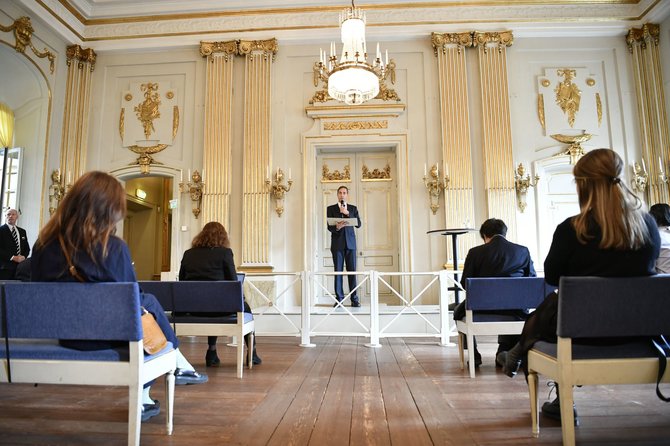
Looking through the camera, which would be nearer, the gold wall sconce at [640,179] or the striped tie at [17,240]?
the striped tie at [17,240]

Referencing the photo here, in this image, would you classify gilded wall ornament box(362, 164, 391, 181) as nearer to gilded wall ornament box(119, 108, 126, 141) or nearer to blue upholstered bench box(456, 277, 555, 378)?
gilded wall ornament box(119, 108, 126, 141)

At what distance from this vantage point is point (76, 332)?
70.1 inches

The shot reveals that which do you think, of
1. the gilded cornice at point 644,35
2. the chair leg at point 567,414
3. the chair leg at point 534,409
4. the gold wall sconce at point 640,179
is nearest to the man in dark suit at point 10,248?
the chair leg at point 534,409

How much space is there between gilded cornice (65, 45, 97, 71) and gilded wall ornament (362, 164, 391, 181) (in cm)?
532

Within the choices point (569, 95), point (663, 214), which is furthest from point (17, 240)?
point (569, 95)

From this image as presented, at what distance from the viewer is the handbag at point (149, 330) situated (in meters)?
1.80

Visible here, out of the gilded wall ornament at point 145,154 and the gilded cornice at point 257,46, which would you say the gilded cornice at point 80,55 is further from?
the gilded cornice at point 257,46

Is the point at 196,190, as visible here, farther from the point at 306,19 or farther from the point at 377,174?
the point at 306,19

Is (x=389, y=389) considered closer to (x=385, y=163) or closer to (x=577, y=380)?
(x=577, y=380)

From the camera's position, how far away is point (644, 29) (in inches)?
287

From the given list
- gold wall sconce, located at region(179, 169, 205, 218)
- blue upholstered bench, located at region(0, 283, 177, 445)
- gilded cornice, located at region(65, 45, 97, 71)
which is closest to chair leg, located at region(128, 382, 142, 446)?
blue upholstered bench, located at region(0, 283, 177, 445)

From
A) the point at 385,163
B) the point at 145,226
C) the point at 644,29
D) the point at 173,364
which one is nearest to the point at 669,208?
the point at 173,364

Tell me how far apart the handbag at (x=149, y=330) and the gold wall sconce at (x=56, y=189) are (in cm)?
647

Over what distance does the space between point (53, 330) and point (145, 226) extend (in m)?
9.86
